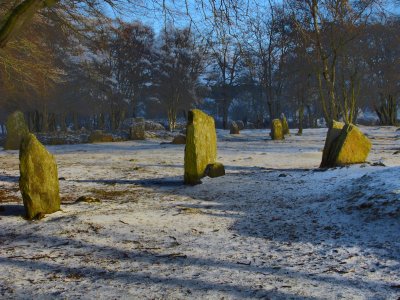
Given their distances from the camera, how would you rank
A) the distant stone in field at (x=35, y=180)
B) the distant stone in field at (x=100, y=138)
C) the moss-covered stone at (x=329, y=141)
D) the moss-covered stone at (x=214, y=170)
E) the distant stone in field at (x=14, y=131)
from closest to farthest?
the distant stone in field at (x=35, y=180), the moss-covered stone at (x=214, y=170), the moss-covered stone at (x=329, y=141), the distant stone in field at (x=14, y=131), the distant stone in field at (x=100, y=138)

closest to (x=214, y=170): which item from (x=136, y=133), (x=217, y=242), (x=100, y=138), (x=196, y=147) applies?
(x=196, y=147)

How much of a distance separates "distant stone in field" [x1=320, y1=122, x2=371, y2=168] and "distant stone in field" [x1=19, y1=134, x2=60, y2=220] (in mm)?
6055

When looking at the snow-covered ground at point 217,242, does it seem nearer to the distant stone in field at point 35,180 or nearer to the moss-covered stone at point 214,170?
the distant stone in field at point 35,180

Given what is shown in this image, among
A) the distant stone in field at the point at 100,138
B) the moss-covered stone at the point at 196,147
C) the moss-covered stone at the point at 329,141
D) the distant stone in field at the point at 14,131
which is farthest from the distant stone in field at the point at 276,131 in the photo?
the moss-covered stone at the point at 196,147

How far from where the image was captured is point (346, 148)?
858 centimetres

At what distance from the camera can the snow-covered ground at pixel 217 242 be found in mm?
3057

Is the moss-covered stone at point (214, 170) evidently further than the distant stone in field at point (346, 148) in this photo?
No

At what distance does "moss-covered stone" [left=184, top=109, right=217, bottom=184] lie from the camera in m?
7.84

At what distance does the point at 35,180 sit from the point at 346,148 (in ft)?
21.5

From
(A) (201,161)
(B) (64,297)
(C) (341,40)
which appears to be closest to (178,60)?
(C) (341,40)

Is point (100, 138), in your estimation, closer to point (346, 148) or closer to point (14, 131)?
point (14, 131)

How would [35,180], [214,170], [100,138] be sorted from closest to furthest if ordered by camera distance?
[35,180] → [214,170] → [100,138]

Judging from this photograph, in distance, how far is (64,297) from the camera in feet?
9.66

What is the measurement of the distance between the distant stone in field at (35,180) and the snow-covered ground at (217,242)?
0.25m
